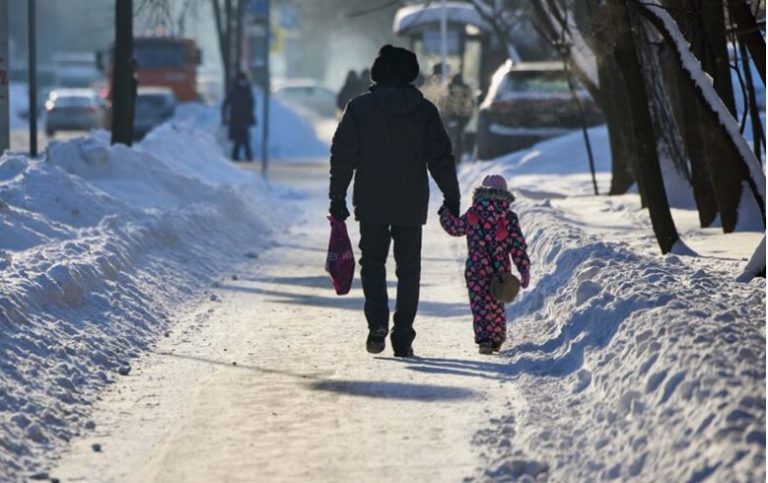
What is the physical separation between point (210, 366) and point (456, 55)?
2942cm

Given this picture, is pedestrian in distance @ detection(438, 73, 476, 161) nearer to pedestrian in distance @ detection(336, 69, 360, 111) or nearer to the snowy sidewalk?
pedestrian in distance @ detection(336, 69, 360, 111)

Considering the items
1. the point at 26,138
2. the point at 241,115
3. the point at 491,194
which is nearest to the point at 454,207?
the point at 491,194

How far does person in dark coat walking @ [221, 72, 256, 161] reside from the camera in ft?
122

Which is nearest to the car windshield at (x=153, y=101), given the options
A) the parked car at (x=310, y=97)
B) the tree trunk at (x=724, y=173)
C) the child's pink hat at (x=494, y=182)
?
the parked car at (x=310, y=97)

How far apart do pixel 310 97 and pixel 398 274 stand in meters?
64.3

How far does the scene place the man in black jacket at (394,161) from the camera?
968 cm

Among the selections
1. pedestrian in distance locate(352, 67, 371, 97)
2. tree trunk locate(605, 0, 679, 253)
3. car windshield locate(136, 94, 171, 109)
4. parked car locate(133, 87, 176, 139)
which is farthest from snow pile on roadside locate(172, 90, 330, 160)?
tree trunk locate(605, 0, 679, 253)

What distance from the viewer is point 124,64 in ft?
70.9

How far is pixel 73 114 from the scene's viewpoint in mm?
52594

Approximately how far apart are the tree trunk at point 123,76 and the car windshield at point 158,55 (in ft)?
98.5

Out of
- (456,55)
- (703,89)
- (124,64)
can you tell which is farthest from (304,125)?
(703,89)

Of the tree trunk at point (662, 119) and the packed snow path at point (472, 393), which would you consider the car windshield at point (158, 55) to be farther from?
the packed snow path at point (472, 393)

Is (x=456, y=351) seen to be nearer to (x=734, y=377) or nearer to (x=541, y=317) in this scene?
(x=541, y=317)

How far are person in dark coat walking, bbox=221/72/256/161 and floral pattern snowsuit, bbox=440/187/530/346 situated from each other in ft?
90.3
